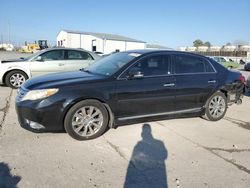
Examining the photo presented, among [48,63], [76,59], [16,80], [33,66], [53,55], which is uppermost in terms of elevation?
[53,55]

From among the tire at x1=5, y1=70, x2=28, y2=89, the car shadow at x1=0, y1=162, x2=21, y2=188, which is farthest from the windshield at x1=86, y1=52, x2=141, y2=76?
the tire at x1=5, y1=70, x2=28, y2=89

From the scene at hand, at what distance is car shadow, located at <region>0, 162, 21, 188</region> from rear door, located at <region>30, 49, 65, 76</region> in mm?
6088

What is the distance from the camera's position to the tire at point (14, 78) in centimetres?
892

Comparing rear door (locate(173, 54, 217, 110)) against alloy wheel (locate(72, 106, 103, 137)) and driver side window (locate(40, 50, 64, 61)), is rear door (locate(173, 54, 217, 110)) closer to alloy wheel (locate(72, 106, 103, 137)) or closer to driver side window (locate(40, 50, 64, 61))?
alloy wheel (locate(72, 106, 103, 137))

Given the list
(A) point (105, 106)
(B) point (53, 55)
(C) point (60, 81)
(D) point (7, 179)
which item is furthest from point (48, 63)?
(D) point (7, 179)

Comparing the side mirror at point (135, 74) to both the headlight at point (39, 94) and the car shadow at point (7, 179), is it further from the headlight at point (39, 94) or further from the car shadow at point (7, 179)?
the car shadow at point (7, 179)

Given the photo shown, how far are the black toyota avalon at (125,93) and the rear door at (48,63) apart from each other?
4164 millimetres

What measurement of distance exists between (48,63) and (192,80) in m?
5.70

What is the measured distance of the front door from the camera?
180 inches

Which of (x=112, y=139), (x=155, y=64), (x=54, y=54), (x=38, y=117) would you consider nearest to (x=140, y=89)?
(x=155, y=64)

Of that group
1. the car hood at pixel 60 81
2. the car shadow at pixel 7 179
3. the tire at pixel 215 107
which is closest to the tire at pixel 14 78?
the car hood at pixel 60 81

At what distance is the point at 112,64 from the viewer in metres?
5.06

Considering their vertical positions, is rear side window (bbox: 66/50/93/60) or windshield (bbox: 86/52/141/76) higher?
rear side window (bbox: 66/50/93/60)

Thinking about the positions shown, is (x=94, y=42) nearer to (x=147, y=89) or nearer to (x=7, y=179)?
(x=147, y=89)
